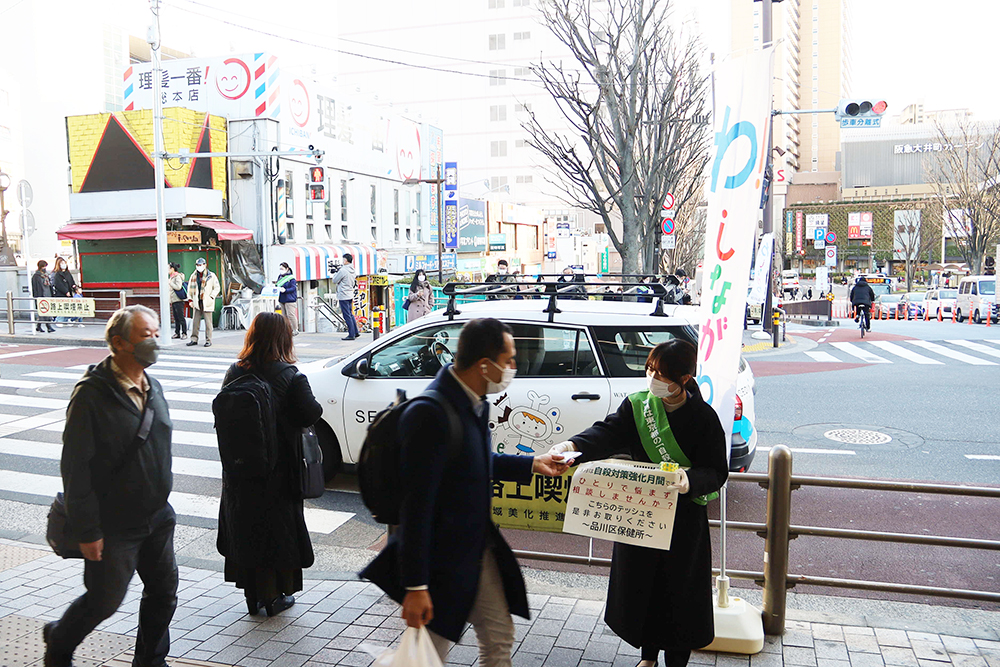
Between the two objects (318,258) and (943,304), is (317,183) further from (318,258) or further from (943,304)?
(943,304)

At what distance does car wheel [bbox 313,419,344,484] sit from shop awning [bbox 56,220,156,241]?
18124 mm

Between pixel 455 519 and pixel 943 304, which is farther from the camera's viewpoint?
pixel 943 304

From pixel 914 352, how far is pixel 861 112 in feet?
18.8

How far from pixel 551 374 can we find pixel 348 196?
25.4 m

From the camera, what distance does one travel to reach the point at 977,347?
1969 cm

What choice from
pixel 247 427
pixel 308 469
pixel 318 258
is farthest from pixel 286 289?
pixel 247 427

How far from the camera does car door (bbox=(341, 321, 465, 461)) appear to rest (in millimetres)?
7070

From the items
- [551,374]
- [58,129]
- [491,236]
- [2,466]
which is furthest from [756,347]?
[58,129]

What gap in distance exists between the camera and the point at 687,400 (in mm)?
3475

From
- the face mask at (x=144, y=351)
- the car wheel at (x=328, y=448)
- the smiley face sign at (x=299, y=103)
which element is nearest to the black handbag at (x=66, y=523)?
the face mask at (x=144, y=351)

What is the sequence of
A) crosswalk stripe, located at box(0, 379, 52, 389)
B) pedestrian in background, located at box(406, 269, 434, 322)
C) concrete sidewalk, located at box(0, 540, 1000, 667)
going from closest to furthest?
concrete sidewalk, located at box(0, 540, 1000, 667) < crosswalk stripe, located at box(0, 379, 52, 389) < pedestrian in background, located at box(406, 269, 434, 322)

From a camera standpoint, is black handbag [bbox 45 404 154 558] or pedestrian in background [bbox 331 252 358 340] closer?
black handbag [bbox 45 404 154 558]

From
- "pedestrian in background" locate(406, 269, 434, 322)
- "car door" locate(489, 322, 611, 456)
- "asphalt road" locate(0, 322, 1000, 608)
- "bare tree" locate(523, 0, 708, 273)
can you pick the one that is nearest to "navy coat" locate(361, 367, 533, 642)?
"asphalt road" locate(0, 322, 1000, 608)

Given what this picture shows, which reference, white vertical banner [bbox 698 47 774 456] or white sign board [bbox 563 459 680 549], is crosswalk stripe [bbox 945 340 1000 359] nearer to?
white vertical banner [bbox 698 47 774 456]
